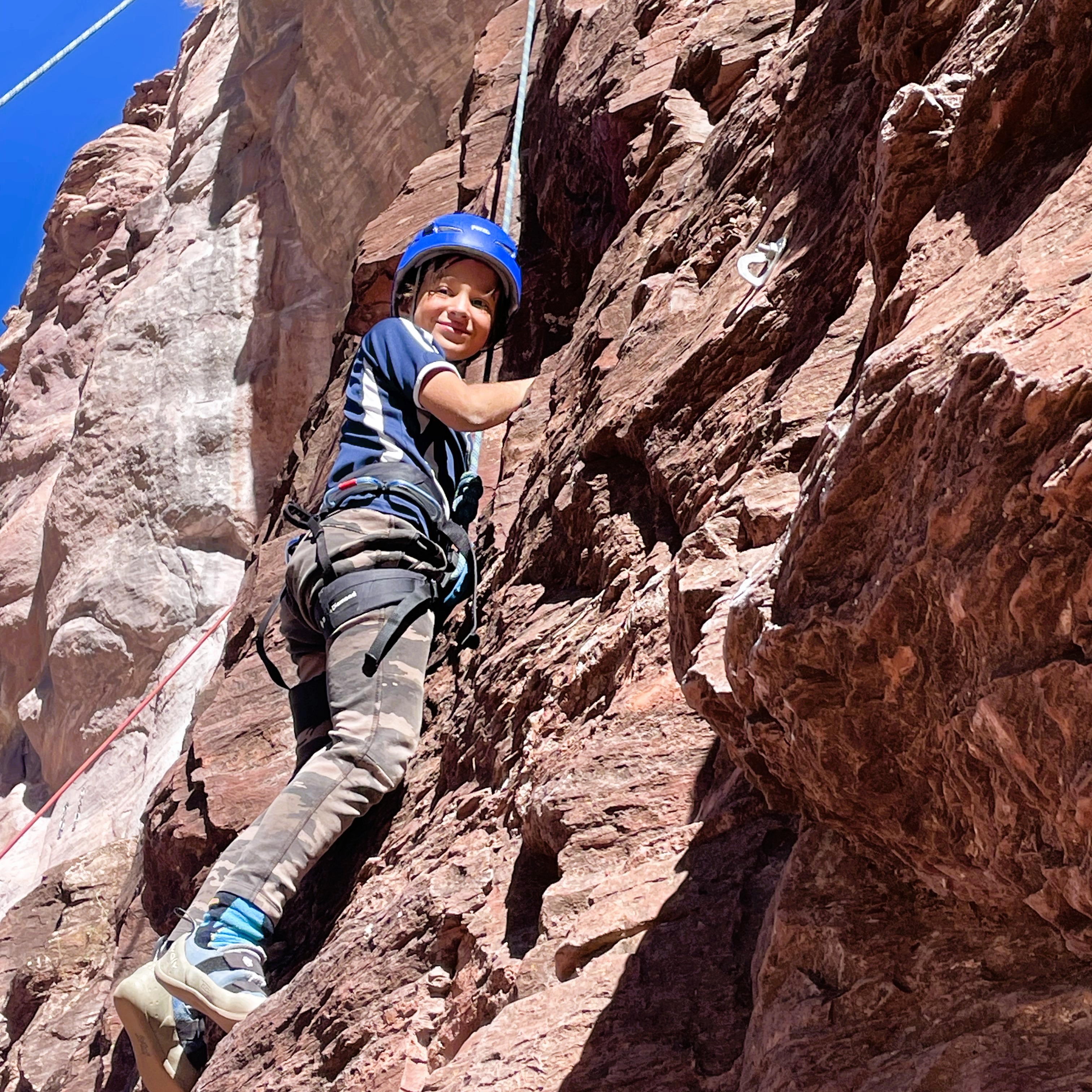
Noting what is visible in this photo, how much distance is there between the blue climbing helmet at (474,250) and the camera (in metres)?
4.80

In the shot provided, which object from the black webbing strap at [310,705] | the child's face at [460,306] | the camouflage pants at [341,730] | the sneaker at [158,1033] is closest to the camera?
the sneaker at [158,1033]

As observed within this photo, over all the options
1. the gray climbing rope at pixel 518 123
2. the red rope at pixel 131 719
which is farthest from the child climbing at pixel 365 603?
the red rope at pixel 131 719

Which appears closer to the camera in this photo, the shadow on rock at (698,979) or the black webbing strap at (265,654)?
the shadow on rock at (698,979)

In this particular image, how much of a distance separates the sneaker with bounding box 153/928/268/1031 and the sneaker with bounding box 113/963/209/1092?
66 mm

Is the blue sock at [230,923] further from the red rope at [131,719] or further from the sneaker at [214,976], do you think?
the red rope at [131,719]

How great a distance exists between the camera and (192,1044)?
3535 mm

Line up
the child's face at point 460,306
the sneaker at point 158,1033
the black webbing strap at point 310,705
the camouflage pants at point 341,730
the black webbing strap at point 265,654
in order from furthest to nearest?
the child's face at point 460,306 < the black webbing strap at point 265,654 < the black webbing strap at point 310,705 < the camouflage pants at point 341,730 < the sneaker at point 158,1033

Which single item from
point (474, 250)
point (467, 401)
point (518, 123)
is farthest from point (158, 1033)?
point (518, 123)

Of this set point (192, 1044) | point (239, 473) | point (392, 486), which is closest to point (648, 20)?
point (392, 486)

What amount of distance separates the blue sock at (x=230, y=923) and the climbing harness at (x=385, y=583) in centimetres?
72

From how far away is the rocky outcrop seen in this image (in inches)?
58.4

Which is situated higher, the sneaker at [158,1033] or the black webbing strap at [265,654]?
the black webbing strap at [265,654]

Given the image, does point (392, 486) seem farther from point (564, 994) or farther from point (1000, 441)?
point (1000, 441)

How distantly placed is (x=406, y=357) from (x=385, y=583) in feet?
2.89
